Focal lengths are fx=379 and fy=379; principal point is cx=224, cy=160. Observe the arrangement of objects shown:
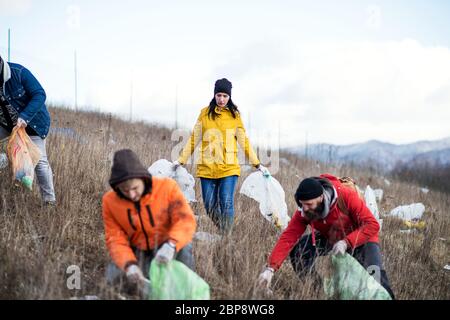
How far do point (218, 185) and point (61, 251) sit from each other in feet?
4.81

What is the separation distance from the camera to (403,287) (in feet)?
10.5

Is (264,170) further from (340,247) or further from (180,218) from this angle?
(180,218)

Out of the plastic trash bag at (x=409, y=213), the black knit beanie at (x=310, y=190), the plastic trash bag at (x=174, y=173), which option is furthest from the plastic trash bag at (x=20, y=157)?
the plastic trash bag at (x=409, y=213)

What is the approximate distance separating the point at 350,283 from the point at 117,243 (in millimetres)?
1497

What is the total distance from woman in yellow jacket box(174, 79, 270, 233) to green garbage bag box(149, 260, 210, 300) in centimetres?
133

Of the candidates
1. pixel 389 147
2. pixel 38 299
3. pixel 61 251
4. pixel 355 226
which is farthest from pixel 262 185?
pixel 389 147

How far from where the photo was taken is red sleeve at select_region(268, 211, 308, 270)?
263 cm

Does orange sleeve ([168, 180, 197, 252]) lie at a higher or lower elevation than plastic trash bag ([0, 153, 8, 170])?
lower

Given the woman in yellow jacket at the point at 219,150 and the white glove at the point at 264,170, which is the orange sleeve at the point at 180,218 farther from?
the white glove at the point at 264,170

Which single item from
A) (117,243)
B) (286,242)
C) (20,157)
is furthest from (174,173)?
(117,243)

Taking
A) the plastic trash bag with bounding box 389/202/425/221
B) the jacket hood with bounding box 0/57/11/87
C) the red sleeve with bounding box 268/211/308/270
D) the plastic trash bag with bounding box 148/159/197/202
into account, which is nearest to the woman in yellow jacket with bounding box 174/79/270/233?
the plastic trash bag with bounding box 148/159/197/202

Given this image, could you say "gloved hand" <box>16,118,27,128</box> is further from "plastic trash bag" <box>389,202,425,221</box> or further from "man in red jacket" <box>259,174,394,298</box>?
"plastic trash bag" <box>389,202,425,221</box>

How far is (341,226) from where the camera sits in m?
2.69

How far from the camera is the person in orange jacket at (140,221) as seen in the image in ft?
6.95
